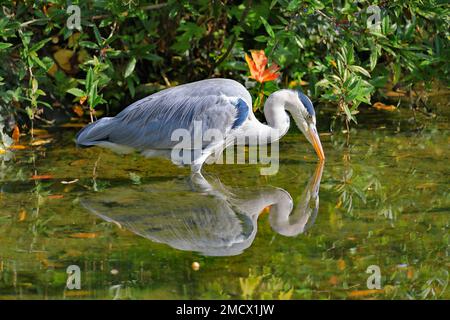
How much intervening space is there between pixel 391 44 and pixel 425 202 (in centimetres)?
191

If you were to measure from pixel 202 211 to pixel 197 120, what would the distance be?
3.89 ft

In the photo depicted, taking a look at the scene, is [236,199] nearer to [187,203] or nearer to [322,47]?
[187,203]

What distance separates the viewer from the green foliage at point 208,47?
8.06m

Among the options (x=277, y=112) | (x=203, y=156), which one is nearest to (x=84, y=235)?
(x=203, y=156)

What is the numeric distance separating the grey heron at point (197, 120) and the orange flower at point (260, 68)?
30 centimetres

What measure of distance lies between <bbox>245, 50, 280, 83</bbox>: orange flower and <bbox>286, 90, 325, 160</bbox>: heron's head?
0.33 meters

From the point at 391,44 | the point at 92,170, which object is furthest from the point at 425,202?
the point at 92,170

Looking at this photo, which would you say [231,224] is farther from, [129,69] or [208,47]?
[208,47]

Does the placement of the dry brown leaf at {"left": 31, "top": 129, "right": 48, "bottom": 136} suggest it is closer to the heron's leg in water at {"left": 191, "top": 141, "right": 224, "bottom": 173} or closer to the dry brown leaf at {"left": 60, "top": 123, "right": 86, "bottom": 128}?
the dry brown leaf at {"left": 60, "top": 123, "right": 86, "bottom": 128}

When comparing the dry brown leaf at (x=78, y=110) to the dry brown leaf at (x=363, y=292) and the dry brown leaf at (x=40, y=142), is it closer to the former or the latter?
the dry brown leaf at (x=40, y=142)

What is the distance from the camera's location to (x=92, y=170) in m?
7.78

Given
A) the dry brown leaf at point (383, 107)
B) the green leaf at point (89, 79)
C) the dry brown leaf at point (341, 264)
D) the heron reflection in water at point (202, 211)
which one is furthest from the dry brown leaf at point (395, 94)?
the dry brown leaf at point (341, 264)

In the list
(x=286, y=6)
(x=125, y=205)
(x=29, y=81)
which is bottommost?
(x=125, y=205)

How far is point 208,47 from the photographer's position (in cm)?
961
